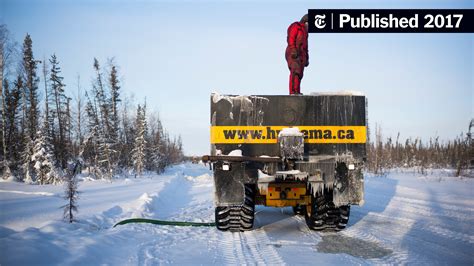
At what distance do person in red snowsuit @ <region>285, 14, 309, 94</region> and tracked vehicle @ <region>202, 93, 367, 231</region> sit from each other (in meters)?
1.59

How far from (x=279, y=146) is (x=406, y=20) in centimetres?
384

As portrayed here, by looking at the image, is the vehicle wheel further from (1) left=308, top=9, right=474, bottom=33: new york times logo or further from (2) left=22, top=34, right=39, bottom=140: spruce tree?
(2) left=22, top=34, right=39, bottom=140: spruce tree

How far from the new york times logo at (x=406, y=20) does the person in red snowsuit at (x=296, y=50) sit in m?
1.12

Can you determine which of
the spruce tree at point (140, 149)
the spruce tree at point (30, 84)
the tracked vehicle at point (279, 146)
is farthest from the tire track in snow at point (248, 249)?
the spruce tree at point (140, 149)

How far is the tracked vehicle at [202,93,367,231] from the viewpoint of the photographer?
20.1 feet

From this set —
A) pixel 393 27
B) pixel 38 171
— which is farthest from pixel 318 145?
pixel 38 171

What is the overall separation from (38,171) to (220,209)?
2002cm

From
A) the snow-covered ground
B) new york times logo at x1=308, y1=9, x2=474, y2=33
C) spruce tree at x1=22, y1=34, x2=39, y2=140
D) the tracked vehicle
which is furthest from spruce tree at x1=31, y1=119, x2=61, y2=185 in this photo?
new york times logo at x1=308, y1=9, x2=474, y2=33

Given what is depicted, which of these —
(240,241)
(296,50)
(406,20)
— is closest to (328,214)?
(240,241)

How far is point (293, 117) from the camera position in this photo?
20.6 ft

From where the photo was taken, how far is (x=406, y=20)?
6.61 metres

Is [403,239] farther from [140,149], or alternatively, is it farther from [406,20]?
[140,149]

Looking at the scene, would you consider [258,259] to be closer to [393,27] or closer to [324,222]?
[324,222]

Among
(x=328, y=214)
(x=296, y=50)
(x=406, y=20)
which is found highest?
(x=406, y=20)
